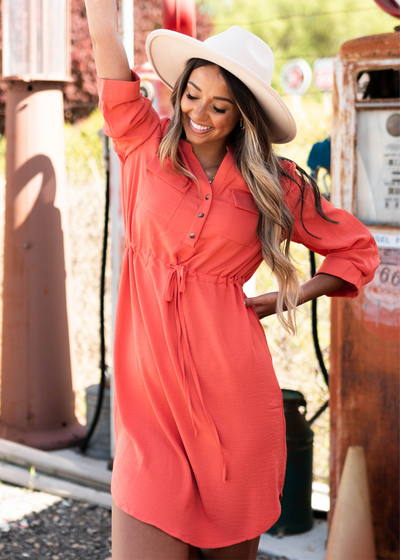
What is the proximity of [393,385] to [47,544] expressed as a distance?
6.24 ft

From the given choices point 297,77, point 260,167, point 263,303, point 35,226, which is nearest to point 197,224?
point 260,167

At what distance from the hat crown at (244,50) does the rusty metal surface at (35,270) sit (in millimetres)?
2713

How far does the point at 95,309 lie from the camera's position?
7246mm

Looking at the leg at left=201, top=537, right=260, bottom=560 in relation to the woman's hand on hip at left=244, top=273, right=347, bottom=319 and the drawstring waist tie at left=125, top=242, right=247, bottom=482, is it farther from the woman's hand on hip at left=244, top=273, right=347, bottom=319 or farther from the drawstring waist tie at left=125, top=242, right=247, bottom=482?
the woman's hand on hip at left=244, top=273, right=347, bottom=319

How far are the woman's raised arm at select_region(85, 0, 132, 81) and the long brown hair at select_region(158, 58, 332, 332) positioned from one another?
0.21 meters

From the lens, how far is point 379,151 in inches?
131

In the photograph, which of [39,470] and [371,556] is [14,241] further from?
[371,556]

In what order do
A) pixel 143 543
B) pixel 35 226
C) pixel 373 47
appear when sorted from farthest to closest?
pixel 35 226
pixel 373 47
pixel 143 543

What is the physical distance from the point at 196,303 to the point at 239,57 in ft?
2.60

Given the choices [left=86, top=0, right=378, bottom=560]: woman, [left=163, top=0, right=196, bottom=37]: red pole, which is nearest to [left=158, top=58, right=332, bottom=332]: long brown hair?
[left=86, top=0, right=378, bottom=560]: woman

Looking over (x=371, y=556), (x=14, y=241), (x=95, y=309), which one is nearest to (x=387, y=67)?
(x=371, y=556)

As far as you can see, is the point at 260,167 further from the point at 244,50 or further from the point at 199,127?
the point at 244,50

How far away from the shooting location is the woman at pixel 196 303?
2.25m

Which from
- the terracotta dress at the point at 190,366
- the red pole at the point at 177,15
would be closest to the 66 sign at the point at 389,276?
the terracotta dress at the point at 190,366
